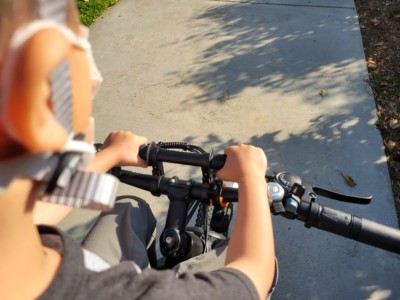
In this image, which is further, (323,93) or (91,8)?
(91,8)

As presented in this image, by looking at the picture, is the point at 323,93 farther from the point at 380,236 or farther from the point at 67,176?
the point at 67,176

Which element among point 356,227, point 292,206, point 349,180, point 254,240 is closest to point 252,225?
point 254,240

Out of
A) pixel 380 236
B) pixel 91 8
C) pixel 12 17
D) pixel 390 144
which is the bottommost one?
pixel 390 144

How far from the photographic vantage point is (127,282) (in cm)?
110

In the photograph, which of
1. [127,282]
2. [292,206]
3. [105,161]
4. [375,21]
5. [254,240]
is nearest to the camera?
[127,282]

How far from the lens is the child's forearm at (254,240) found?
1251 millimetres

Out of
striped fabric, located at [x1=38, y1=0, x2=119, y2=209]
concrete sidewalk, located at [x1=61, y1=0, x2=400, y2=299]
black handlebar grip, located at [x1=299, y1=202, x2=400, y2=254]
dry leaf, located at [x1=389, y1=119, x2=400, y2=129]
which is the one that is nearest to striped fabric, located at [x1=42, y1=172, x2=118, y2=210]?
striped fabric, located at [x1=38, y1=0, x2=119, y2=209]

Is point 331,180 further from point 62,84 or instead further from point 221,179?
point 62,84

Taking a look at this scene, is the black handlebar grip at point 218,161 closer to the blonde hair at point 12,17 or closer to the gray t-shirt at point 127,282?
the gray t-shirt at point 127,282

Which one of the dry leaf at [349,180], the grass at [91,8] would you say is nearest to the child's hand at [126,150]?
the dry leaf at [349,180]

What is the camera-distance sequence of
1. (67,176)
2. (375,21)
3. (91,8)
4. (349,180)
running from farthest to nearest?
(91,8), (375,21), (349,180), (67,176)

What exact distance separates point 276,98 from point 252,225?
2454 millimetres

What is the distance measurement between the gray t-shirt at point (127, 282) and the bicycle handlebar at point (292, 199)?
330 millimetres

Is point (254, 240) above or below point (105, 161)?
below
